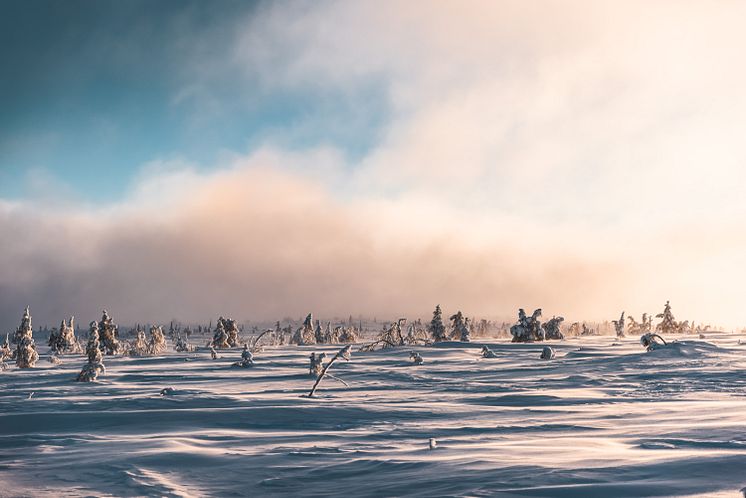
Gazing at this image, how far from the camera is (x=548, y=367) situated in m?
18.5

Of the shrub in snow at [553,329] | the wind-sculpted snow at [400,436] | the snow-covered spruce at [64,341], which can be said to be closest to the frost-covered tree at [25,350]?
the wind-sculpted snow at [400,436]

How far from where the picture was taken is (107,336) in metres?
49.0

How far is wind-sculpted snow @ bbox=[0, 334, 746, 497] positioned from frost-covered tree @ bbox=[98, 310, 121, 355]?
112 ft

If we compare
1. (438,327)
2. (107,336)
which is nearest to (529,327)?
(438,327)

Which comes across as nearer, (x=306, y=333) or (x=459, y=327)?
(x=459, y=327)

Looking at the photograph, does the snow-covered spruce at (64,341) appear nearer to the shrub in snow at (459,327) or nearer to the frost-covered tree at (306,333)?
the frost-covered tree at (306,333)

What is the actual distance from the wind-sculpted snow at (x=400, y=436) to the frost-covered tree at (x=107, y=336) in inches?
1341

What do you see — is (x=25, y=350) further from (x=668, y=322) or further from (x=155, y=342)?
(x=668, y=322)

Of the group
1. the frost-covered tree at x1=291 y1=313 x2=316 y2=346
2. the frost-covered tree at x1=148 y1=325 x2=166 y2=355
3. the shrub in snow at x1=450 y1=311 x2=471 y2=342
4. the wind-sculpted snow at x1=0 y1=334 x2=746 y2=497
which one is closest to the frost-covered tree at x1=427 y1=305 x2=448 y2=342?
the shrub in snow at x1=450 y1=311 x2=471 y2=342

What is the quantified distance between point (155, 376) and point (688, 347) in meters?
17.9

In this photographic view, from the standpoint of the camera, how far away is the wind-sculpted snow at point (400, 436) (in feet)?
16.6

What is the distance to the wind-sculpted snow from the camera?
5.07m

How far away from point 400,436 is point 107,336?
47.3 meters

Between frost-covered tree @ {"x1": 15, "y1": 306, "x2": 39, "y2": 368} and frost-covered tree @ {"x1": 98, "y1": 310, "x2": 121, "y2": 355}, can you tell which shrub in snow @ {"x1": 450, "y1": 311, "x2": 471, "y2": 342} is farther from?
frost-covered tree @ {"x1": 15, "y1": 306, "x2": 39, "y2": 368}
